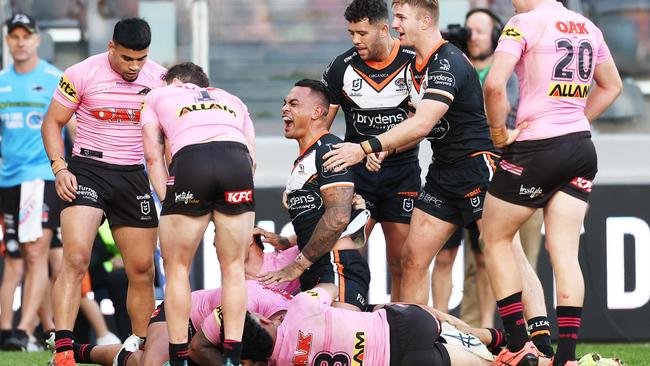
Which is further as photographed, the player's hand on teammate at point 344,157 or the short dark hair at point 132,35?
the short dark hair at point 132,35

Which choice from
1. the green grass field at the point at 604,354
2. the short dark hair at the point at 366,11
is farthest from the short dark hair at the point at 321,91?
the green grass field at the point at 604,354

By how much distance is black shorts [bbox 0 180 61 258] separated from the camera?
32.8ft

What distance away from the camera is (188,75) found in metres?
7.35

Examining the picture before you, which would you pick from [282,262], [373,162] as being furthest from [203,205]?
[373,162]

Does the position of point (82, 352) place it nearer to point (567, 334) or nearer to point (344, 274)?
point (344, 274)

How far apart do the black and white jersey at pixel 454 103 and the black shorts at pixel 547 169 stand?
79 cm

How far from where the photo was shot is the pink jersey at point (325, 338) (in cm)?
666

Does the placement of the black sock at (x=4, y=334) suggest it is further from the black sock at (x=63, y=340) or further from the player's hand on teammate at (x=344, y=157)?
the player's hand on teammate at (x=344, y=157)

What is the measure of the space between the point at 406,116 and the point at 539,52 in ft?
4.63

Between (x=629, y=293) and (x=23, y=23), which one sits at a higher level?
(x=23, y=23)

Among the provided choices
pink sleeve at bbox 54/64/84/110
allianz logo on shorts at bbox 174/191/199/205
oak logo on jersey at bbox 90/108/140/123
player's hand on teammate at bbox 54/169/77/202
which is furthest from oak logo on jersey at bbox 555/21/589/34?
player's hand on teammate at bbox 54/169/77/202

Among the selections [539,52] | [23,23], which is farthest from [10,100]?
[539,52]

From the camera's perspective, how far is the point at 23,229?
992 cm

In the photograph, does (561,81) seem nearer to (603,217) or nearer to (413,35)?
(413,35)
